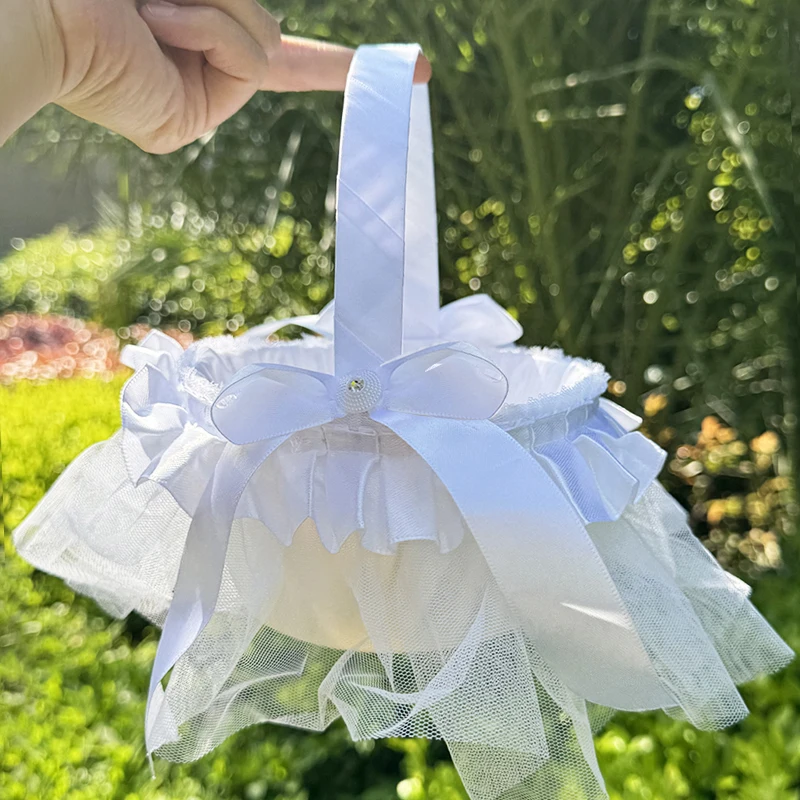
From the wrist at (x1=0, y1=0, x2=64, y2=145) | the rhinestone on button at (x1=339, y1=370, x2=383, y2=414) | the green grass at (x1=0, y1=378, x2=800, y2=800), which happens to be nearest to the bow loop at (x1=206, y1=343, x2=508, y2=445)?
the rhinestone on button at (x1=339, y1=370, x2=383, y2=414)

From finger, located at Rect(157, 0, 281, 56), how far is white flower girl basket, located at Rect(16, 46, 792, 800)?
121 millimetres

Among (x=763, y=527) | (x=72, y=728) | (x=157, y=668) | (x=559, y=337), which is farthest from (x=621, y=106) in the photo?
(x=72, y=728)

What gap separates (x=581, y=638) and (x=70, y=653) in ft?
3.32

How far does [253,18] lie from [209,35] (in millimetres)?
36

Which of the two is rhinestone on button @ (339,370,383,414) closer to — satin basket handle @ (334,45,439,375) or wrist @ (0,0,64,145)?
satin basket handle @ (334,45,439,375)

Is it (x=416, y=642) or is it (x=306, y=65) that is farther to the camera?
(x=306, y=65)

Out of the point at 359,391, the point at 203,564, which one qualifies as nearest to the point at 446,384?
the point at 359,391

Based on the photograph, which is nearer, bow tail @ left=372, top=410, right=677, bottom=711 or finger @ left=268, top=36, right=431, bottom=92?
bow tail @ left=372, top=410, right=677, bottom=711

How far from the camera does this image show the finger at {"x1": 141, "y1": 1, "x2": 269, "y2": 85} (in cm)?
45

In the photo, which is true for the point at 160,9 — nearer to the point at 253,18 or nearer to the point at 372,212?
the point at 253,18

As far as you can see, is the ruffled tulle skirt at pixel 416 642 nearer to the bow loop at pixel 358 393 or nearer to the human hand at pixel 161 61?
the bow loop at pixel 358 393

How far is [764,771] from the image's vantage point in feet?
2.52

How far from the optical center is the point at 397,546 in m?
0.38

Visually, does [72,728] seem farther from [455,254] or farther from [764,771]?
[455,254]
